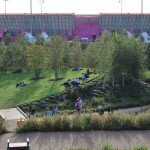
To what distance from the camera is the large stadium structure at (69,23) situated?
10300 cm

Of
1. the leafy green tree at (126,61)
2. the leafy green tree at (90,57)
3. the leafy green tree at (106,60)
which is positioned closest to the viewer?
the leafy green tree at (106,60)

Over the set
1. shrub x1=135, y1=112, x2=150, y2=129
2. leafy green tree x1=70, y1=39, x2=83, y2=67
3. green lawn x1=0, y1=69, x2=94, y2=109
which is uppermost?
shrub x1=135, y1=112, x2=150, y2=129

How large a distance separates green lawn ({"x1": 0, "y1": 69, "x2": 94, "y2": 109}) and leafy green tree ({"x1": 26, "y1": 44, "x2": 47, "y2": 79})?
3.56 ft

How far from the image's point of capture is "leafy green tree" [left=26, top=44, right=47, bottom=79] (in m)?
46.8

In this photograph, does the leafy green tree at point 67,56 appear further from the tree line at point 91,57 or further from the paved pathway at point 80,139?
the paved pathway at point 80,139

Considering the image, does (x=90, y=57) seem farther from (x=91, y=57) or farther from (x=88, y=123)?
(x=88, y=123)

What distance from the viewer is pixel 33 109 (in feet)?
108

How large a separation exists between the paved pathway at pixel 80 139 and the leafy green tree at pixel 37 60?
2285 centimetres

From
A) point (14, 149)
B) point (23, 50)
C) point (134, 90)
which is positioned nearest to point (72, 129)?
point (14, 149)

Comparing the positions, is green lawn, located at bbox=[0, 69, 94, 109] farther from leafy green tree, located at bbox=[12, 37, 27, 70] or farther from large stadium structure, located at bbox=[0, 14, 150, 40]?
large stadium structure, located at bbox=[0, 14, 150, 40]

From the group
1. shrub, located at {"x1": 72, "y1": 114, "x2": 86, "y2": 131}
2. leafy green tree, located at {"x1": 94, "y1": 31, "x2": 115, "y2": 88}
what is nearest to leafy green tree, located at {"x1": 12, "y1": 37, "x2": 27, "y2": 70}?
leafy green tree, located at {"x1": 94, "y1": 31, "x2": 115, "y2": 88}

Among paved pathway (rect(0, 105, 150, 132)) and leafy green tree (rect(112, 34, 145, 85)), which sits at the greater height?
leafy green tree (rect(112, 34, 145, 85))

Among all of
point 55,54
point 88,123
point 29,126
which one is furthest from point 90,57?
point 29,126

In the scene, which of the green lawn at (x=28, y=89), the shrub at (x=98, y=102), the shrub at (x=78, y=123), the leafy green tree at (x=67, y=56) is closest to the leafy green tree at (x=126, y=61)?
the shrub at (x=98, y=102)
